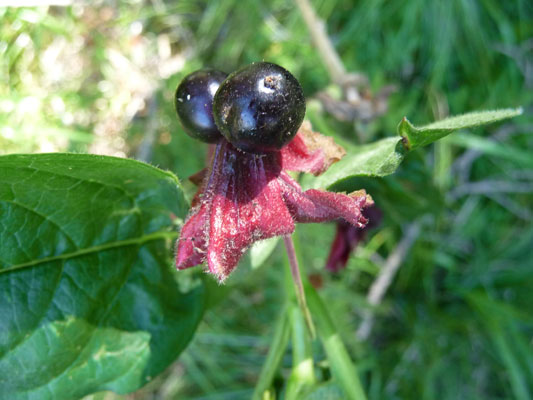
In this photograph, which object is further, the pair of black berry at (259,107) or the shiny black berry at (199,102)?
the shiny black berry at (199,102)

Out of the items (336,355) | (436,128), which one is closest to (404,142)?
(436,128)

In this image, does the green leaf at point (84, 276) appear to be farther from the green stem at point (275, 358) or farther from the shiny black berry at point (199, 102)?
the green stem at point (275, 358)

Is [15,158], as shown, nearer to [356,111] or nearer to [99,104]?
[356,111]

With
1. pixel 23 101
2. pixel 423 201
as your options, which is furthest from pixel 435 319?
pixel 23 101

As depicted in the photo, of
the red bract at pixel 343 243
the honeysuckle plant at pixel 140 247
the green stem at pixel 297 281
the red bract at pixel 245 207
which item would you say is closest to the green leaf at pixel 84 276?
the honeysuckle plant at pixel 140 247

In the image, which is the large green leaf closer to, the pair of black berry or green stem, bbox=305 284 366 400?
the pair of black berry

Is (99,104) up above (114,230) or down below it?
above

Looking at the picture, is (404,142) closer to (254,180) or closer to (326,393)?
(254,180)
